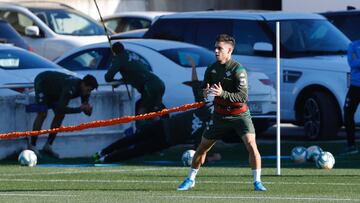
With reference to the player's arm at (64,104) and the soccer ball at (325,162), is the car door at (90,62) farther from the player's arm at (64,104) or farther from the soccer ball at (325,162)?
the soccer ball at (325,162)

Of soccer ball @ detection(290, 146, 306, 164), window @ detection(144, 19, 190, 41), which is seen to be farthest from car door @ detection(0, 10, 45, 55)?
soccer ball @ detection(290, 146, 306, 164)

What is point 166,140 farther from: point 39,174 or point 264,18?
point 264,18

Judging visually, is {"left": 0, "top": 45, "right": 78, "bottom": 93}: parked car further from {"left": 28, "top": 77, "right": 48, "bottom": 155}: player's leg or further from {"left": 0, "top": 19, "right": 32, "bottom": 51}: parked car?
{"left": 0, "top": 19, "right": 32, "bottom": 51}: parked car

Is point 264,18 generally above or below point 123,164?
above

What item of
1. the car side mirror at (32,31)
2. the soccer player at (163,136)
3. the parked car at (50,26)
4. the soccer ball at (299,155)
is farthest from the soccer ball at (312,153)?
the car side mirror at (32,31)

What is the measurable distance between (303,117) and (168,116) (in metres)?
3.26

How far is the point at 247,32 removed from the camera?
22125 mm

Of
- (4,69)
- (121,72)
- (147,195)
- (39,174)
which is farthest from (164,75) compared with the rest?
(147,195)

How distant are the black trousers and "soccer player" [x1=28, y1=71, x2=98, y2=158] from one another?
138 inches

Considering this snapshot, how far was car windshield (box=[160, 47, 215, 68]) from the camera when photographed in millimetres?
20109

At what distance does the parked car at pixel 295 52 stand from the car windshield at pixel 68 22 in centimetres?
538

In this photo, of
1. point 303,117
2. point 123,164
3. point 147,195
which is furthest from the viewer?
point 303,117

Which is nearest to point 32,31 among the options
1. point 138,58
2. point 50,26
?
point 50,26

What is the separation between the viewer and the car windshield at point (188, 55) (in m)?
20.1
